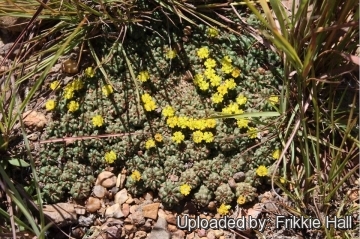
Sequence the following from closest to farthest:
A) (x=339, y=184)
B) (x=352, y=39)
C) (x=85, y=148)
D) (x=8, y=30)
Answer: (x=339, y=184) < (x=352, y=39) < (x=85, y=148) < (x=8, y=30)

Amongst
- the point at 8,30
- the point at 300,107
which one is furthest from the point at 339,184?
the point at 8,30

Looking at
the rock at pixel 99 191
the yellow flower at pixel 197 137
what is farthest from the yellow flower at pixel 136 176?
the yellow flower at pixel 197 137

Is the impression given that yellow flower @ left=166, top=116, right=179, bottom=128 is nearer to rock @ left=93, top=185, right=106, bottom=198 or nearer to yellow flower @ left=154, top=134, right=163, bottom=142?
yellow flower @ left=154, top=134, right=163, bottom=142

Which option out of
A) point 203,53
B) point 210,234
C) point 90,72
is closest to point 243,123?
point 203,53

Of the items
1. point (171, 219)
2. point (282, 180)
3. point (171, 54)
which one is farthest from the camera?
point (171, 54)

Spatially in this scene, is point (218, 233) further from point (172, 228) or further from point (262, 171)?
point (262, 171)

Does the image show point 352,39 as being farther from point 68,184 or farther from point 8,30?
point 8,30
